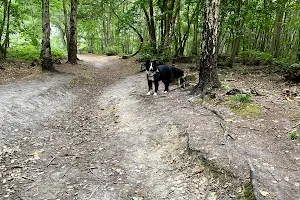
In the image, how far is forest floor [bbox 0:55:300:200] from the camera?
12.7 ft

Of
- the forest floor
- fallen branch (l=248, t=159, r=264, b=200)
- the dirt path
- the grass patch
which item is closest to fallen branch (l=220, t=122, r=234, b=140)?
the forest floor

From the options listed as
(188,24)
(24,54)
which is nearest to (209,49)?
(188,24)

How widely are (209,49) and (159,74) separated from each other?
7.05 ft

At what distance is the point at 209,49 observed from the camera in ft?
24.3

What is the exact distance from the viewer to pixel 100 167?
4.84 meters

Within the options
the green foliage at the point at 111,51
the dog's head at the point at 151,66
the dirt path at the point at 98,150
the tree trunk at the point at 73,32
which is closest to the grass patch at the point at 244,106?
the dirt path at the point at 98,150

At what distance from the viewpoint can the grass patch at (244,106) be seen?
19.0ft

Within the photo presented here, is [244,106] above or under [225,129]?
above

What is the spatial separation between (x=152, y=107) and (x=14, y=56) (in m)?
12.1

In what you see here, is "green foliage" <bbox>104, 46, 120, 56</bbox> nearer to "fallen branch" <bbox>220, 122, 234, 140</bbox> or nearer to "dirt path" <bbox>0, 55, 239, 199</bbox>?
"dirt path" <bbox>0, 55, 239, 199</bbox>

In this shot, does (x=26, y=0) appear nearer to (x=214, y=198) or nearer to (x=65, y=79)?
(x=65, y=79)

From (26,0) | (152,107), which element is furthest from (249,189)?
(26,0)

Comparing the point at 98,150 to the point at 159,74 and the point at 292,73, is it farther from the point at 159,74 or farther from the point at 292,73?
the point at 292,73

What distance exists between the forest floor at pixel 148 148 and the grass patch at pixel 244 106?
0.05 meters
